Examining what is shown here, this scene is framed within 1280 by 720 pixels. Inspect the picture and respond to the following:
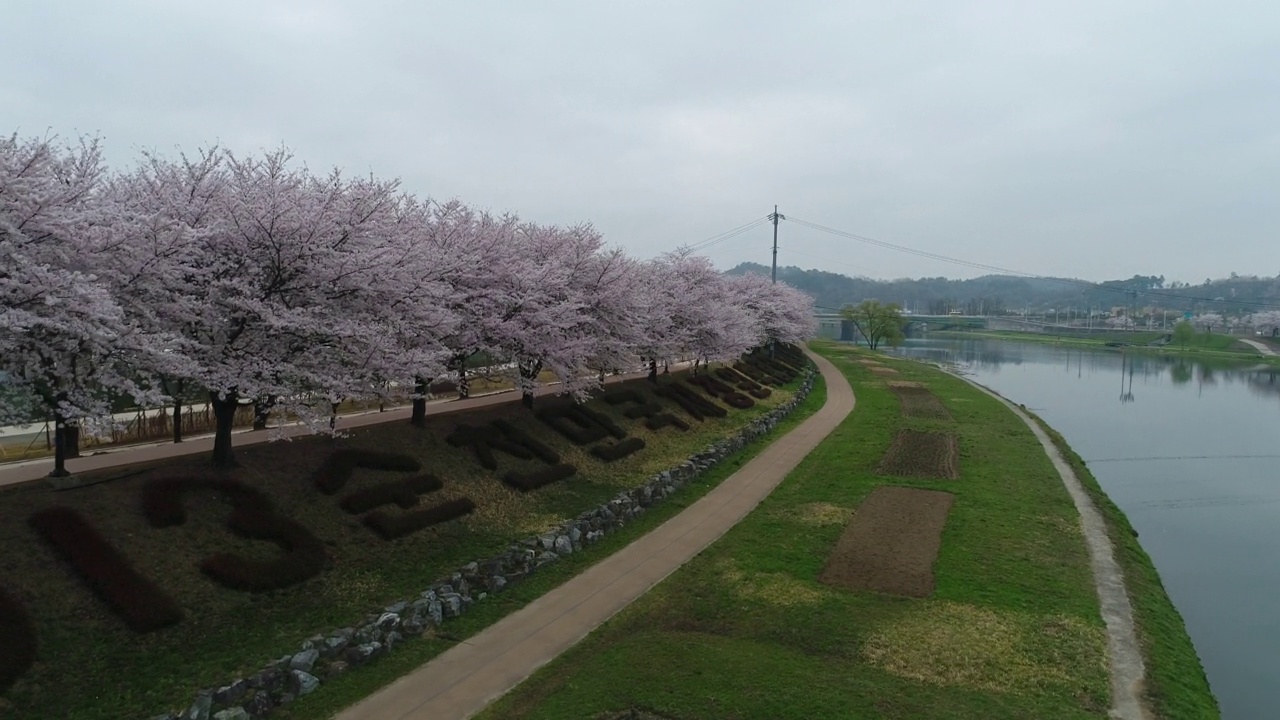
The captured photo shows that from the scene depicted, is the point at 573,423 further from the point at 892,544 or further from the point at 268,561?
the point at 268,561

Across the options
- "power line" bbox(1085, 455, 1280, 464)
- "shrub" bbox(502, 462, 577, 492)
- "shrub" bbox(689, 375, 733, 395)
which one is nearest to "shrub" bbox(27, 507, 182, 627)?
"shrub" bbox(502, 462, 577, 492)

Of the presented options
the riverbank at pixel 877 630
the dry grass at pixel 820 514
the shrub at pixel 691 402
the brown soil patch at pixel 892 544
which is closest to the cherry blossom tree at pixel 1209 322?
the shrub at pixel 691 402

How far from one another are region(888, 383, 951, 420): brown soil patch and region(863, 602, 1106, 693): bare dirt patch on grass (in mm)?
24176

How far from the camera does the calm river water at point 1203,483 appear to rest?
14891 millimetres

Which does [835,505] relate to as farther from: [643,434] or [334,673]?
[334,673]

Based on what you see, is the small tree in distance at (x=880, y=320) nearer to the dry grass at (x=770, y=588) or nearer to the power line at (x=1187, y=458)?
the power line at (x=1187, y=458)

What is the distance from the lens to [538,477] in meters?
Answer: 20.6

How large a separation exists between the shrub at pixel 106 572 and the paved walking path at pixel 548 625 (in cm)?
352

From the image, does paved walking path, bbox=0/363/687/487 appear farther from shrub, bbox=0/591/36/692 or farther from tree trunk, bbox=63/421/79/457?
shrub, bbox=0/591/36/692

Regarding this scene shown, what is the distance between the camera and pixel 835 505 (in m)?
20.5

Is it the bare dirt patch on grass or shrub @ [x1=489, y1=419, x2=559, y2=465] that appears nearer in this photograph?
the bare dirt patch on grass

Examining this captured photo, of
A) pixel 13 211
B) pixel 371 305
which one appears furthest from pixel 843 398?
pixel 13 211

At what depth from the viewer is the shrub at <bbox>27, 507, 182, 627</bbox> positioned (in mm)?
11000

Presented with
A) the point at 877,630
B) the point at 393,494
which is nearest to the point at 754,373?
the point at 393,494
